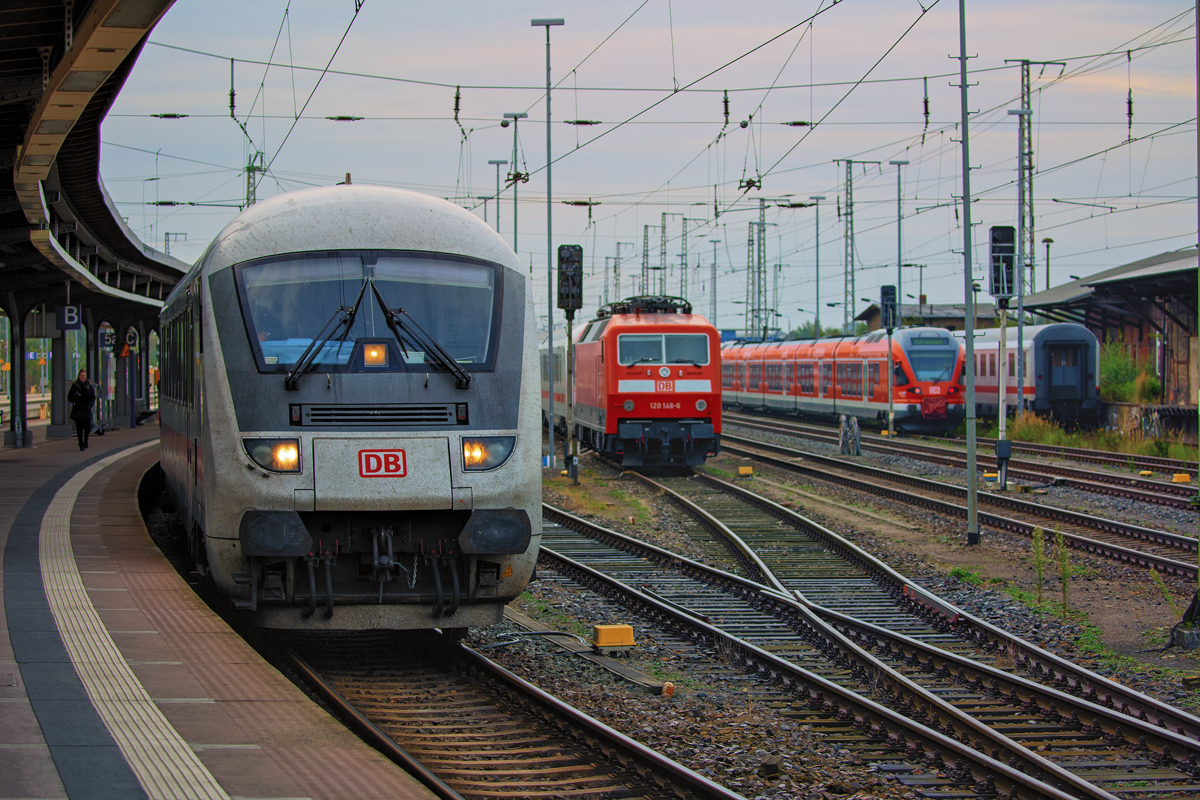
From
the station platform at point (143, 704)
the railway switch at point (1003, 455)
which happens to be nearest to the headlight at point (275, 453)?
the station platform at point (143, 704)

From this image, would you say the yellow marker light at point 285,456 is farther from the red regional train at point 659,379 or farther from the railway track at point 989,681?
the red regional train at point 659,379

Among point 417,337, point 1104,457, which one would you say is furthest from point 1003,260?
point 417,337

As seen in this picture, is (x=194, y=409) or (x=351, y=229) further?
(x=194, y=409)

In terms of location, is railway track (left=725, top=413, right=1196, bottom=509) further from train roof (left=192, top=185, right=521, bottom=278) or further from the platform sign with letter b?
the platform sign with letter b

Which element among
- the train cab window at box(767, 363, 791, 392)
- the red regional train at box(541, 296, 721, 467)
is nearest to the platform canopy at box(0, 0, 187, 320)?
the red regional train at box(541, 296, 721, 467)

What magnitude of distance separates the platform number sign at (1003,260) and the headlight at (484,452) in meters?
12.7

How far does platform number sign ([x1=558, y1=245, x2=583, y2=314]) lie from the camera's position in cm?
2180

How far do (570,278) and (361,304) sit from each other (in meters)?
14.0

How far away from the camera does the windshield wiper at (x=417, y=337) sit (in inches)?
313

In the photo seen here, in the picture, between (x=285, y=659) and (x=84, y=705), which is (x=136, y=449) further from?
(x=84, y=705)

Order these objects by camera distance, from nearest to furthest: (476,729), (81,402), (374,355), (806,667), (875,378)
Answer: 1. (476,729)
2. (374,355)
3. (806,667)
4. (81,402)
5. (875,378)

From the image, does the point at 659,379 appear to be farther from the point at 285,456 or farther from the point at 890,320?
the point at 285,456

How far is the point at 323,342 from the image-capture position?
788 cm

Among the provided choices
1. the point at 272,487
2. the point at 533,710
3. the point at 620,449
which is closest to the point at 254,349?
the point at 272,487
